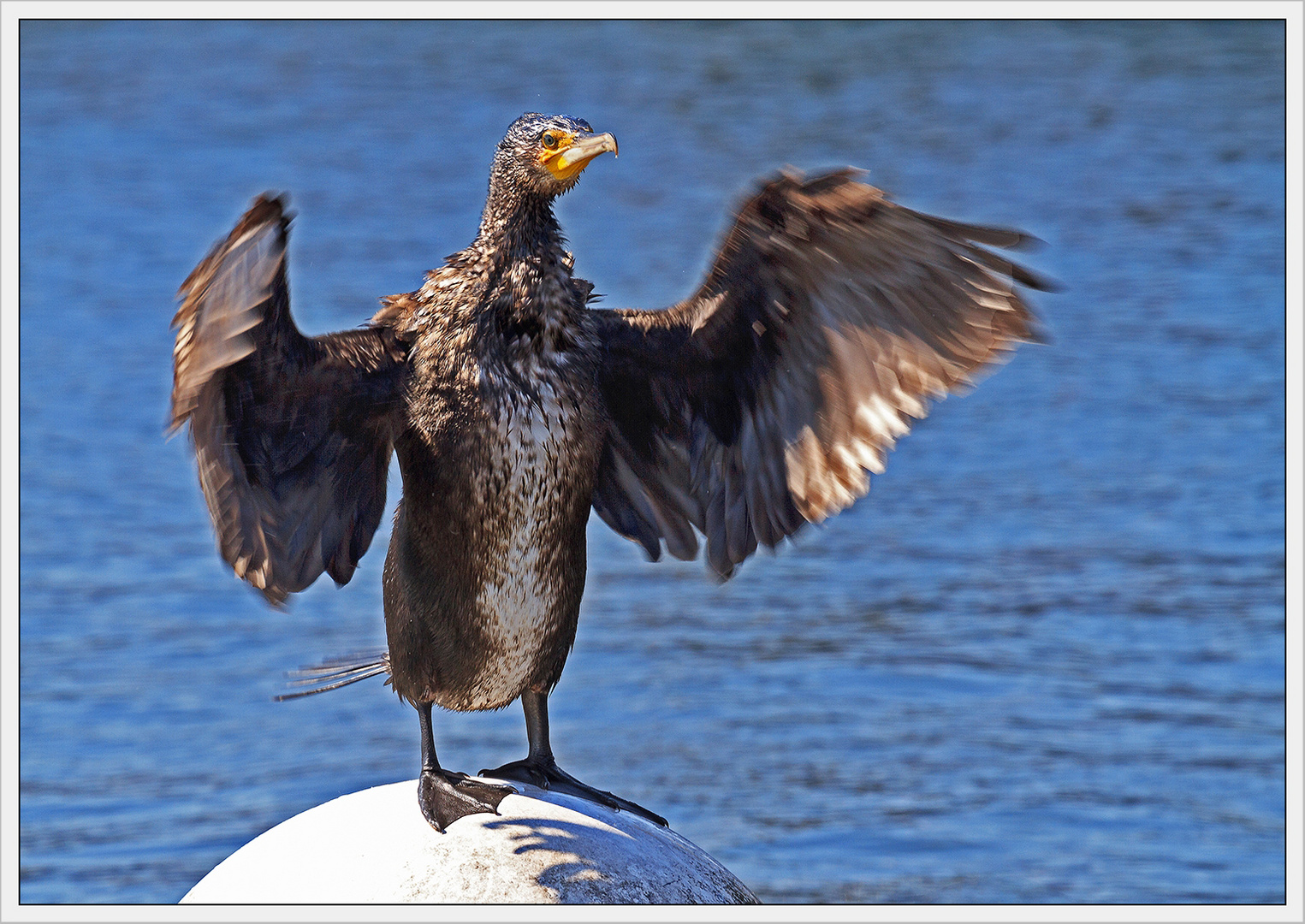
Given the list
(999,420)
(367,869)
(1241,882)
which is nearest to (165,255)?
(999,420)

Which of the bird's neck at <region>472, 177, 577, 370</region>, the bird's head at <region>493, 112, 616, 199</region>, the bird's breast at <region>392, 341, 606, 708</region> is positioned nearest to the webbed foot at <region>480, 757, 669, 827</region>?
the bird's breast at <region>392, 341, 606, 708</region>

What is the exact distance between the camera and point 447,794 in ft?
17.5

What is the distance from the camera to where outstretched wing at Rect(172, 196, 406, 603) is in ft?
A: 14.9

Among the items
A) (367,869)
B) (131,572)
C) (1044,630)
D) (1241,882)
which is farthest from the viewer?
(131,572)

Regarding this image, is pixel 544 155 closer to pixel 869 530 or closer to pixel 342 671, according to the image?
pixel 342 671

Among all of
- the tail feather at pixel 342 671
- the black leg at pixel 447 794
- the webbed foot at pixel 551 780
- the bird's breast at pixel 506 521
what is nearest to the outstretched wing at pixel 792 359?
the bird's breast at pixel 506 521

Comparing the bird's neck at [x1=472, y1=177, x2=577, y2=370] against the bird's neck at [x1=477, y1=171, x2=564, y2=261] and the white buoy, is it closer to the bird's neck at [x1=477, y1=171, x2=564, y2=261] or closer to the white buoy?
the bird's neck at [x1=477, y1=171, x2=564, y2=261]

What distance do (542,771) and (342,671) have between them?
0.81 meters

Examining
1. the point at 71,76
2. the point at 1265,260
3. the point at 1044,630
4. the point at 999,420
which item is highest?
the point at 71,76

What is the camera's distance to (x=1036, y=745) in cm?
1277

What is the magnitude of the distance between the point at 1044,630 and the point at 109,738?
22.3ft

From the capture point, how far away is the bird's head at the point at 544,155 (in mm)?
5183

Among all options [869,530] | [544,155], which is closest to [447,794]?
[544,155]

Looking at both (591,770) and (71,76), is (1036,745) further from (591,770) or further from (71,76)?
(71,76)
